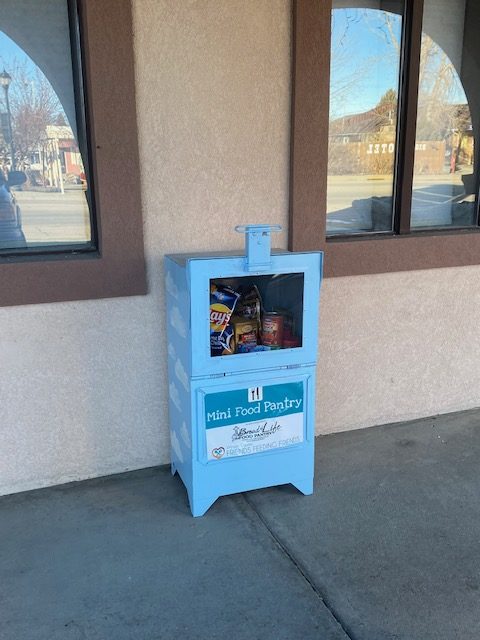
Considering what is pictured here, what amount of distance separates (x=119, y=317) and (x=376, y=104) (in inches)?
79.1

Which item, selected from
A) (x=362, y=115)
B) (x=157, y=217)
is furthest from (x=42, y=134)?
(x=362, y=115)

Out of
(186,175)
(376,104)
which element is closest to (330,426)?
(186,175)

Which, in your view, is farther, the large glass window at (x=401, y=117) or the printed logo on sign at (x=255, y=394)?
the large glass window at (x=401, y=117)

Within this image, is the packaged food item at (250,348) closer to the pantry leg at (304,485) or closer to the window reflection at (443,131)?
the pantry leg at (304,485)

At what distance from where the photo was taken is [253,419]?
2705mm

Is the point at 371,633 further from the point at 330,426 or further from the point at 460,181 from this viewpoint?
the point at 460,181

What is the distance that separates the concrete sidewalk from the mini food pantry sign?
333 millimetres

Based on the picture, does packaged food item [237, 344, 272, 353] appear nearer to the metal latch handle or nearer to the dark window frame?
the metal latch handle

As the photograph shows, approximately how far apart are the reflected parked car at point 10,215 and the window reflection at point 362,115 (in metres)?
1.74

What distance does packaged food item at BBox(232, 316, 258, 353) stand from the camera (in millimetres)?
2680

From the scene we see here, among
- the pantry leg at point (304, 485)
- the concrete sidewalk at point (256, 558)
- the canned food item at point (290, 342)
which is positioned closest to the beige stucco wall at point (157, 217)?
the concrete sidewalk at point (256, 558)

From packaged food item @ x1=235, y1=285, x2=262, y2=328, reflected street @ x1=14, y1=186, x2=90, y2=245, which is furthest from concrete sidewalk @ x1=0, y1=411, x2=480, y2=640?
reflected street @ x1=14, y1=186, x2=90, y2=245

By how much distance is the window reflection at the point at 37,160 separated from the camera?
267cm

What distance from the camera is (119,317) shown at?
9.60 feet
